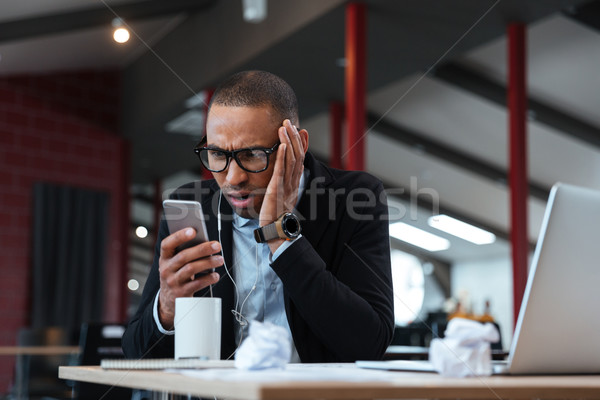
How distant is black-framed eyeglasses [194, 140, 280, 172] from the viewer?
1.40 metres

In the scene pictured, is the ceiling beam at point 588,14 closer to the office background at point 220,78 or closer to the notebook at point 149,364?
the office background at point 220,78

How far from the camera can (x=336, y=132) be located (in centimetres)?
660

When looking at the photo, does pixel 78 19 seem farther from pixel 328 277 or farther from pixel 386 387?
pixel 386 387

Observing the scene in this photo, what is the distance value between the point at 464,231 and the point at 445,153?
15.2ft

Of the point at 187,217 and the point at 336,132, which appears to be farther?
the point at 336,132

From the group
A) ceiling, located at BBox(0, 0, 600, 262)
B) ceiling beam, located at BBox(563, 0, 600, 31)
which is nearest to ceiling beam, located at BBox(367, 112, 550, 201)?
ceiling, located at BBox(0, 0, 600, 262)

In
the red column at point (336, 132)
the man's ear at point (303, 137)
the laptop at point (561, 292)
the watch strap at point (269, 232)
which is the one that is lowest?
the laptop at point (561, 292)

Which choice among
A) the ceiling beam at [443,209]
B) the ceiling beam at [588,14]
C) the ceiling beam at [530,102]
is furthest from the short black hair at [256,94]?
the ceiling beam at [443,209]

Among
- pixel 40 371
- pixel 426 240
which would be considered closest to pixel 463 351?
pixel 40 371

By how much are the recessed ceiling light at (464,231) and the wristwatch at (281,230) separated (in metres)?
Result: 10.5

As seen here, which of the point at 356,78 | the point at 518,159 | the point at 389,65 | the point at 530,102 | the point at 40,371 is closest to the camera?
the point at 518,159

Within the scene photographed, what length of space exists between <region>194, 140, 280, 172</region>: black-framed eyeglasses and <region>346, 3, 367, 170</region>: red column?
9.74ft

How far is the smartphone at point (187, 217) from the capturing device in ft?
3.93

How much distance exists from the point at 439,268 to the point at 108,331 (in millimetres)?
13267
